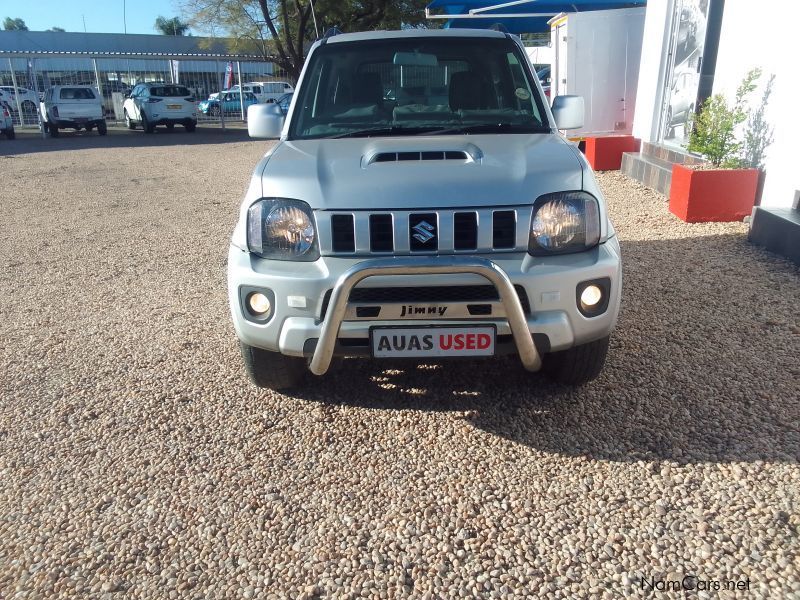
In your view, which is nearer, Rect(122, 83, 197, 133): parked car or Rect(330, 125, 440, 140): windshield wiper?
Rect(330, 125, 440, 140): windshield wiper

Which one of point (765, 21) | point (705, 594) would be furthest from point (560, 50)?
point (705, 594)

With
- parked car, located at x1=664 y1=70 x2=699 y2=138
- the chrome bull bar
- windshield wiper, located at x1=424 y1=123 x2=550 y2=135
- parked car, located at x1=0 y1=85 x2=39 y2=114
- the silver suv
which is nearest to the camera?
the chrome bull bar

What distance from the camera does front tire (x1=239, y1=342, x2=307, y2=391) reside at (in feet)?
10.9

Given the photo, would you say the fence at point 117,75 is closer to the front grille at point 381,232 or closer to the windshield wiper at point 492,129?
the windshield wiper at point 492,129

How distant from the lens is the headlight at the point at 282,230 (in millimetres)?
2957

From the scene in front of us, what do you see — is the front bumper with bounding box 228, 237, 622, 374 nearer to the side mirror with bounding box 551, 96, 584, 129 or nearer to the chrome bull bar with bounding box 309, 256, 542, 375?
the chrome bull bar with bounding box 309, 256, 542, 375

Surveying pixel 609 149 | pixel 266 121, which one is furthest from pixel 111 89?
pixel 266 121

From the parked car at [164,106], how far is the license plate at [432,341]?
24341 mm

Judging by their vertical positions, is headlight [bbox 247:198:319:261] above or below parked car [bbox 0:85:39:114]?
above

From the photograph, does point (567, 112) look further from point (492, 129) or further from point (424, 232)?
point (424, 232)

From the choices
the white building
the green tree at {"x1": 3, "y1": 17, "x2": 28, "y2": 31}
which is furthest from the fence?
the green tree at {"x1": 3, "y1": 17, "x2": 28, "y2": 31}

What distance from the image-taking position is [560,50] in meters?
11.8

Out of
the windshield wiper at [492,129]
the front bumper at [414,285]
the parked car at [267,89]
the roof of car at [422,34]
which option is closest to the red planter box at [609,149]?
the roof of car at [422,34]

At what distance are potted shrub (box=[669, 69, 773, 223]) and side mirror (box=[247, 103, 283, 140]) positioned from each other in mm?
4326
